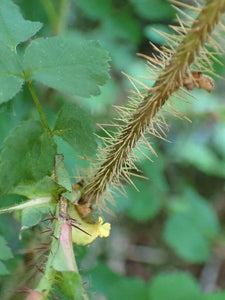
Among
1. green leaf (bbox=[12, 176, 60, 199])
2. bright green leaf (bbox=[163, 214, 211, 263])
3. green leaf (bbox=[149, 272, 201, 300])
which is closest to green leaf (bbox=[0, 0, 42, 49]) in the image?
green leaf (bbox=[12, 176, 60, 199])

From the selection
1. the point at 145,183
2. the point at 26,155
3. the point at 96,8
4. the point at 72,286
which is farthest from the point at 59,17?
the point at 72,286

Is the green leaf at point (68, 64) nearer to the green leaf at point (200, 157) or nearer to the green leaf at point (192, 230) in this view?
the green leaf at point (192, 230)

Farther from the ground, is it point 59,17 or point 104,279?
point 59,17

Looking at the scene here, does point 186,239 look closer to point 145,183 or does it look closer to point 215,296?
point 145,183

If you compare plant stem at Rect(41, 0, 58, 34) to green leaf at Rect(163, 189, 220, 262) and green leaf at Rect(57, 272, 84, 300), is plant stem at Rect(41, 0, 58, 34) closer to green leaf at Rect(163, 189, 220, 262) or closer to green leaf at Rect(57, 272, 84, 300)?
green leaf at Rect(163, 189, 220, 262)

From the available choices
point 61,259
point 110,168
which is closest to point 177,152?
point 110,168
